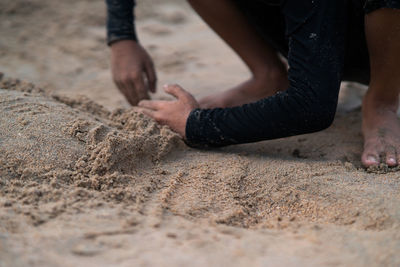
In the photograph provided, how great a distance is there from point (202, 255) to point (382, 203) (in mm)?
514

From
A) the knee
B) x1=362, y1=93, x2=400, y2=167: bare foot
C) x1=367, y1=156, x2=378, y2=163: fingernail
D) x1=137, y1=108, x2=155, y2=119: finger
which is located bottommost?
x1=367, y1=156, x2=378, y2=163: fingernail

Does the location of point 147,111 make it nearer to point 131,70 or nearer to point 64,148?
point 131,70

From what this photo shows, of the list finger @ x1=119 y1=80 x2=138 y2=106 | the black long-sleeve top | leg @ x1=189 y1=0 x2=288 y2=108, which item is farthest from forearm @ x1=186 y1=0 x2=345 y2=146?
finger @ x1=119 y1=80 x2=138 y2=106

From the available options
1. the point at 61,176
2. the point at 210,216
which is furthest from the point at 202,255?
the point at 61,176

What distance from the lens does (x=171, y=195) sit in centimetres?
120

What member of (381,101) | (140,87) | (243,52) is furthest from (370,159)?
(140,87)

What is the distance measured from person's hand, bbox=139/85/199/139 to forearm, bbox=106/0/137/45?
1.22 feet

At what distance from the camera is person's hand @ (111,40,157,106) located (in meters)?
1.84

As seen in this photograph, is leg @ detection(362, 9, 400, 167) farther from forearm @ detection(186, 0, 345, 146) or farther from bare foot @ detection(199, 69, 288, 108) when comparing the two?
bare foot @ detection(199, 69, 288, 108)

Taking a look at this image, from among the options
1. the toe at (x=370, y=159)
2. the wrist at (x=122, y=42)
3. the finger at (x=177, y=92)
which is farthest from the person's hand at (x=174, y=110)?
the toe at (x=370, y=159)

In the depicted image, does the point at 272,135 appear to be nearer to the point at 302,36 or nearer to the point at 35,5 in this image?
the point at 302,36

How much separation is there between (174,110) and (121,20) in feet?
1.78

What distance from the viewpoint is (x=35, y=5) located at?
10.2 feet

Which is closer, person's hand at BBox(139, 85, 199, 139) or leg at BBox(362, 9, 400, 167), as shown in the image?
leg at BBox(362, 9, 400, 167)
